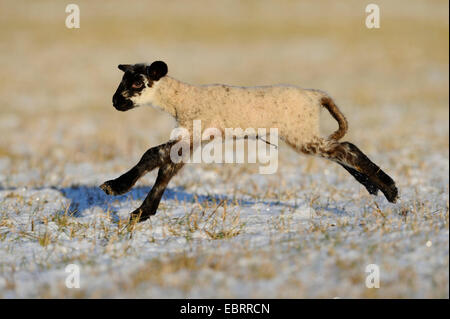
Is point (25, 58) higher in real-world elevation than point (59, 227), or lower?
higher

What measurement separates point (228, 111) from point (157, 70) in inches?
35.2

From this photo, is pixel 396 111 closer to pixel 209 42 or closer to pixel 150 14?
pixel 209 42

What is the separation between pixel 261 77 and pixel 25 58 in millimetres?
13418

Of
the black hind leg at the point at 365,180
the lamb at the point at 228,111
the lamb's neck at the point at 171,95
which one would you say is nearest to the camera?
the lamb at the point at 228,111

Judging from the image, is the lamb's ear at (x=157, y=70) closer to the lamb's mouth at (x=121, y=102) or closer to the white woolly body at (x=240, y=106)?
the white woolly body at (x=240, y=106)

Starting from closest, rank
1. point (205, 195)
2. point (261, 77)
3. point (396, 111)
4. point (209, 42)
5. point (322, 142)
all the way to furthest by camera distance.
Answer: point (322, 142) → point (205, 195) → point (396, 111) → point (261, 77) → point (209, 42)

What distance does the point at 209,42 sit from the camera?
3253cm

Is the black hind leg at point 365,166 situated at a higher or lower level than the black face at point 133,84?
lower

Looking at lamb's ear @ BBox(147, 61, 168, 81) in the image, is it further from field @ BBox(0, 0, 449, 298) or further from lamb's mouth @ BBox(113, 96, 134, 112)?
field @ BBox(0, 0, 449, 298)

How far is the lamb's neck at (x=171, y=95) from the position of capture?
216 inches

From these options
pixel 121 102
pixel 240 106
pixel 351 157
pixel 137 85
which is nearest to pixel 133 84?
pixel 137 85

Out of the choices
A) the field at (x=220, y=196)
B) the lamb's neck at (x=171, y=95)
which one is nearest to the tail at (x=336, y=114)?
the field at (x=220, y=196)

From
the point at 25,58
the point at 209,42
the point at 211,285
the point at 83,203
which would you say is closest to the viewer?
the point at 211,285

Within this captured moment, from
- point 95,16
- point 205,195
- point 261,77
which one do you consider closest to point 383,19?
point 261,77
